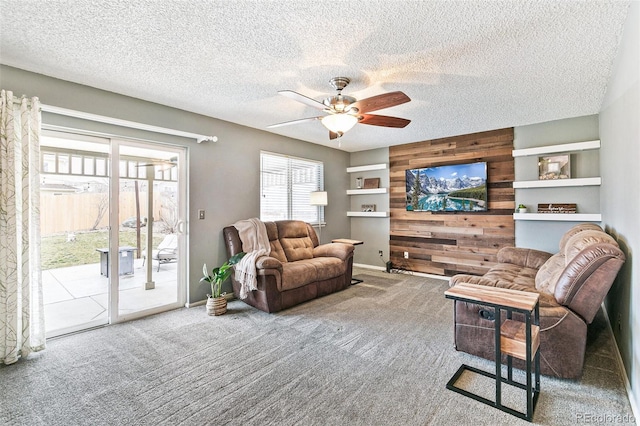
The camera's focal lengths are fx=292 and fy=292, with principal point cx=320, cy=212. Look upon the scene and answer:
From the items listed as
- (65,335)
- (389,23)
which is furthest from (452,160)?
(65,335)

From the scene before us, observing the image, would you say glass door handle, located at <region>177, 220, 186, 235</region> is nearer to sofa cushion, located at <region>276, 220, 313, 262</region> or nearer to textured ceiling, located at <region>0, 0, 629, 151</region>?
sofa cushion, located at <region>276, 220, 313, 262</region>

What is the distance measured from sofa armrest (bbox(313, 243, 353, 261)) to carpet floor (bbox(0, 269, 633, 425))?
1319mm

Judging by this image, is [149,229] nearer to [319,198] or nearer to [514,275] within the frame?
[319,198]

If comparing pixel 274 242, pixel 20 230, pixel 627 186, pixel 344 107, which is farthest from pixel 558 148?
pixel 20 230

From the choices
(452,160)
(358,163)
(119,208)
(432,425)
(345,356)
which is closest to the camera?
(432,425)

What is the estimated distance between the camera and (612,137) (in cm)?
291

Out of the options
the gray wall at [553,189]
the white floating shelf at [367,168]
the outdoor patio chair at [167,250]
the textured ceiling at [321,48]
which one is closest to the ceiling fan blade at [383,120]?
the textured ceiling at [321,48]

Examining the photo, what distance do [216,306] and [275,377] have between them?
1606 mm

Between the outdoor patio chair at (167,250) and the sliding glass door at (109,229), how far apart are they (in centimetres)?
1

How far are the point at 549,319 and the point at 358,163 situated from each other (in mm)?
4866

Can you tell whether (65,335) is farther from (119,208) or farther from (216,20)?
(216,20)

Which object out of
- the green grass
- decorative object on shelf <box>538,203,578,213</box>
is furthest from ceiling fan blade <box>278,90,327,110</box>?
decorative object on shelf <box>538,203,578,213</box>

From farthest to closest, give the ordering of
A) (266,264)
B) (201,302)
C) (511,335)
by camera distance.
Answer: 1. (201,302)
2. (266,264)
3. (511,335)

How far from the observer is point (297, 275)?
3803mm
